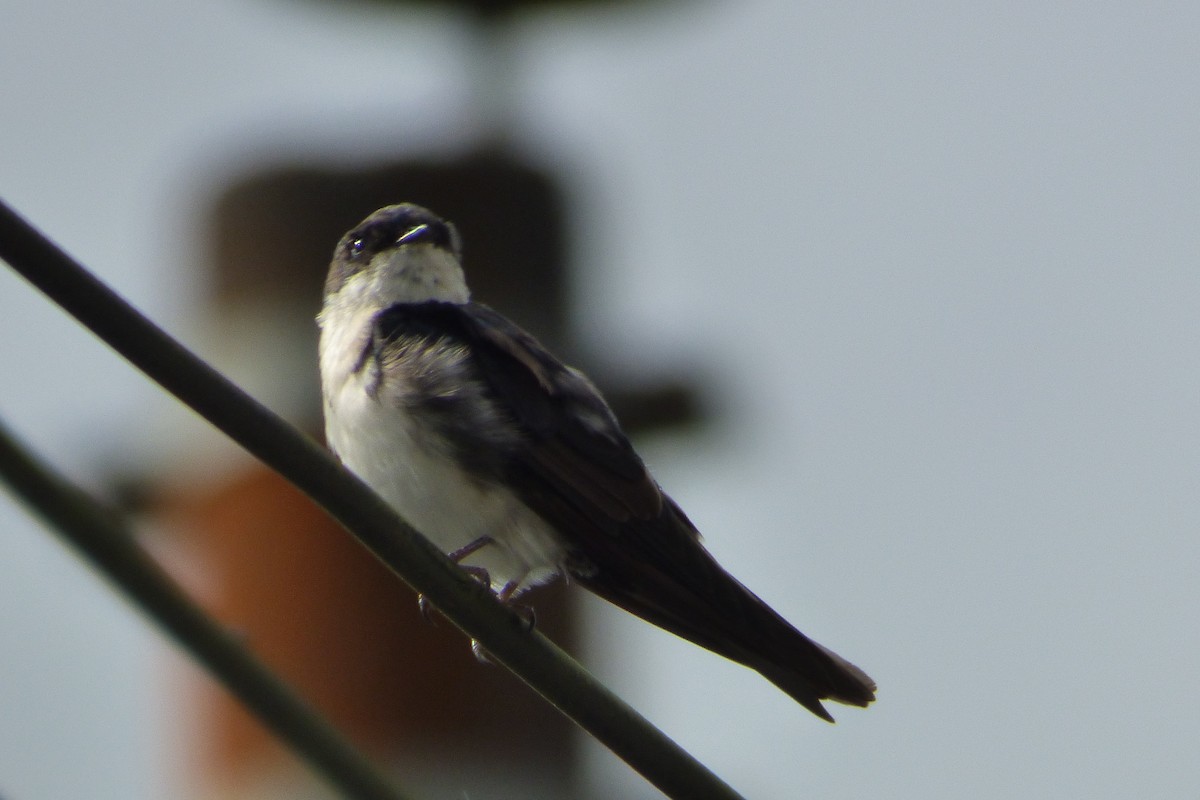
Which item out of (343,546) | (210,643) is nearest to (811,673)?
(210,643)

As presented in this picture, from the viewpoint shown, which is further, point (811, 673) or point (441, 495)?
point (441, 495)

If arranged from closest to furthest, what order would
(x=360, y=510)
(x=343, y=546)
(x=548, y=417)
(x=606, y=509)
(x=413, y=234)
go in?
(x=360, y=510)
(x=606, y=509)
(x=548, y=417)
(x=413, y=234)
(x=343, y=546)

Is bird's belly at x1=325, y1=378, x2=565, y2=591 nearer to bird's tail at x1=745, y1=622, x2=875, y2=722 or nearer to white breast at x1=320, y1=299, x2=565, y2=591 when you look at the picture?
white breast at x1=320, y1=299, x2=565, y2=591

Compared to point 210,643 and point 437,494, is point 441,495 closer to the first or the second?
point 437,494

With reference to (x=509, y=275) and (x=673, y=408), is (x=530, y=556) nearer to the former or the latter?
(x=673, y=408)

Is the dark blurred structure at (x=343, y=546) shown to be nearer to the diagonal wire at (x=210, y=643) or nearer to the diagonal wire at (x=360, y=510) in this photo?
the diagonal wire at (x=210, y=643)

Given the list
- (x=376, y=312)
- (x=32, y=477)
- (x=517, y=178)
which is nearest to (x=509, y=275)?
(x=517, y=178)

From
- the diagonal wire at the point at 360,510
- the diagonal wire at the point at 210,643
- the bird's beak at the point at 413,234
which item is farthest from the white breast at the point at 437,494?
the diagonal wire at the point at 360,510
